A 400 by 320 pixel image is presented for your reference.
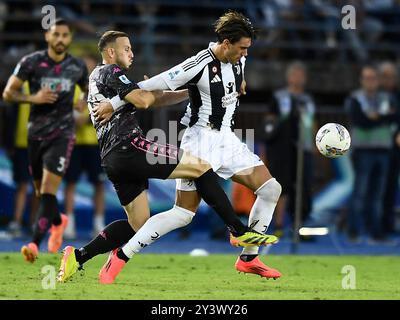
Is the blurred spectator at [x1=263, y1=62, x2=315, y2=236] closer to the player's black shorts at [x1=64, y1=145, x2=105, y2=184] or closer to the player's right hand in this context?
the player's black shorts at [x1=64, y1=145, x2=105, y2=184]

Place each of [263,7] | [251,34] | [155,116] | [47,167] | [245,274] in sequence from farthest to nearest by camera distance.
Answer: [263,7]
[155,116]
[47,167]
[245,274]
[251,34]

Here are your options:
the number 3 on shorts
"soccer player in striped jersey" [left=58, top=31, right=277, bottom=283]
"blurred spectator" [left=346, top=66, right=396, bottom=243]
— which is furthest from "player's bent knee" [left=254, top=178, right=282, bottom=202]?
"blurred spectator" [left=346, top=66, right=396, bottom=243]

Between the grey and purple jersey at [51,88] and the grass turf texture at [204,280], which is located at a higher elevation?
the grey and purple jersey at [51,88]

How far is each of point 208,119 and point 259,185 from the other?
0.76 meters

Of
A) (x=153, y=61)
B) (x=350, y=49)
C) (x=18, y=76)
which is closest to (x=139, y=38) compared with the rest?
(x=153, y=61)

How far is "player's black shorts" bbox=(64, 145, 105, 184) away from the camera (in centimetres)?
1523

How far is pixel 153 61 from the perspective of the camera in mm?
18547

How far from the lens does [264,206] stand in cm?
959

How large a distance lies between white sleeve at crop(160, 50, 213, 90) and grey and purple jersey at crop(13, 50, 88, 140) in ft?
10.6

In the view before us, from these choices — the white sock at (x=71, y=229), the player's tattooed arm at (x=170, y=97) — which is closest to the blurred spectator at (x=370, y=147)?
the white sock at (x=71, y=229)

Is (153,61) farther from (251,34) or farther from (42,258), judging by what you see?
(251,34)

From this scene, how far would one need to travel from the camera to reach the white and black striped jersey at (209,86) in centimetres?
923

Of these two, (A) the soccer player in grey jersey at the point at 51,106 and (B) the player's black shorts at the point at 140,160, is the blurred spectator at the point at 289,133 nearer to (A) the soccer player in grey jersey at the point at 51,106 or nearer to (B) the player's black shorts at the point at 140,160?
(A) the soccer player in grey jersey at the point at 51,106

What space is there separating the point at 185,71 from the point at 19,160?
6767 millimetres
